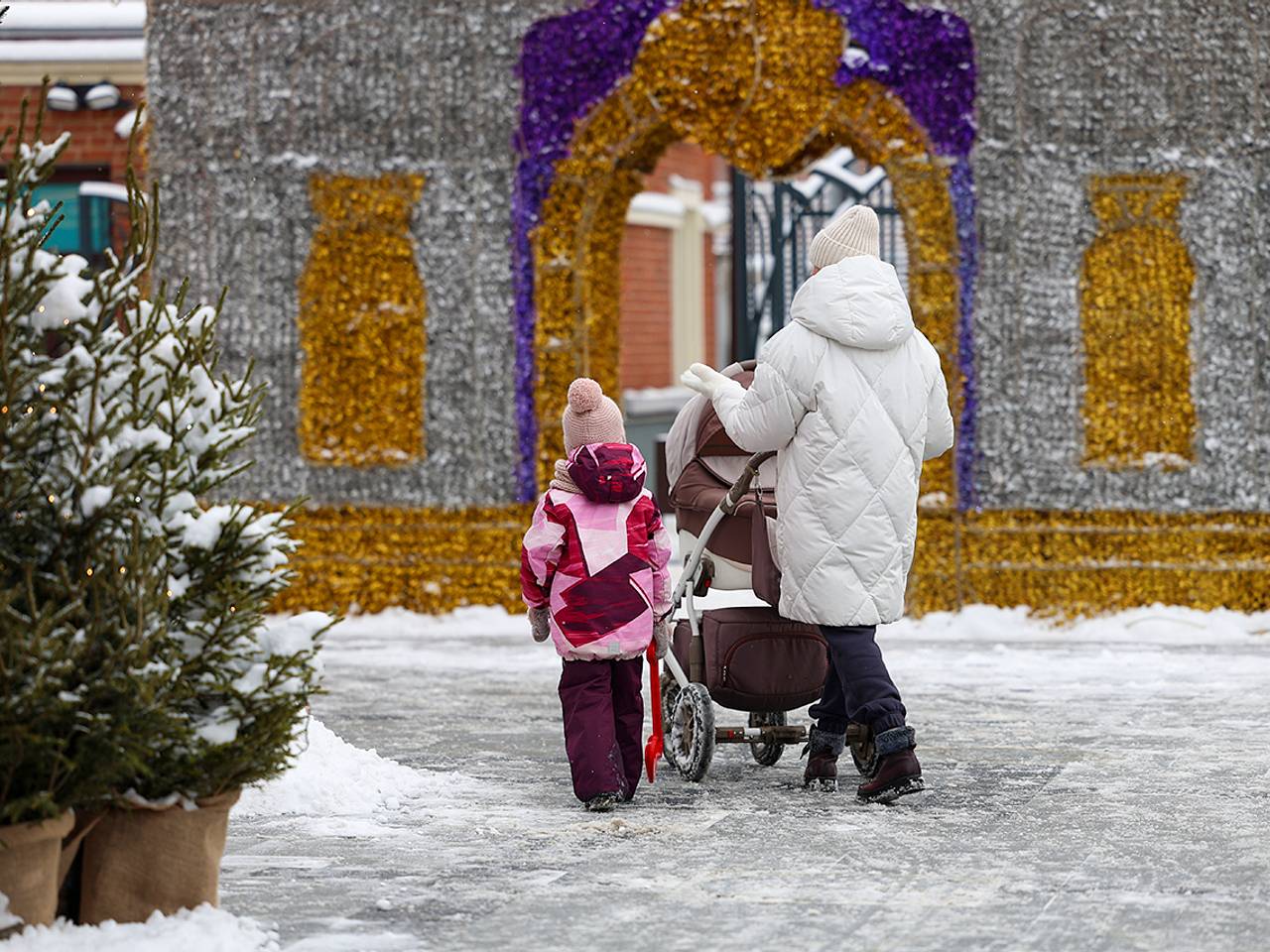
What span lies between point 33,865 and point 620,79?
8.31 meters

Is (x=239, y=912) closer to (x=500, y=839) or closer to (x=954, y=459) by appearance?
(x=500, y=839)

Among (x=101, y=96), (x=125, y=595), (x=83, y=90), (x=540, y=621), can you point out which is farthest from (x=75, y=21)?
(x=125, y=595)

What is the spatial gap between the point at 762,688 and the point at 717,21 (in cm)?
583

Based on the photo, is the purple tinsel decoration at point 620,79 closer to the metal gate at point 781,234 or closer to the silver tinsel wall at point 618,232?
the silver tinsel wall at point 618,232

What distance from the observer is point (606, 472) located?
7102 millimetres

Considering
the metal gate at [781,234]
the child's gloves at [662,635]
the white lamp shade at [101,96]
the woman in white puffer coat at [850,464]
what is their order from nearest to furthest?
the woman in white puffer coat at [850,464], the child's gloves at [662,635], the metal gate at [781,234], the white lamp shade at [101,96]

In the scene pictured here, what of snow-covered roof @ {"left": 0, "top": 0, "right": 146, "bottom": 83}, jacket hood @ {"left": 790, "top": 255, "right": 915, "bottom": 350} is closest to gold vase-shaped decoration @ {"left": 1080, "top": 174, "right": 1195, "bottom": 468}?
jacket hood @ {"left": 790, "top": 255, "right": 915, "bottom": 350}

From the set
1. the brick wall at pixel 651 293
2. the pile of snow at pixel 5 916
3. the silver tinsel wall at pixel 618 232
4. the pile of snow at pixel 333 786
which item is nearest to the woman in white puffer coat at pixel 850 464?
the pile of snow at pixel 333 786

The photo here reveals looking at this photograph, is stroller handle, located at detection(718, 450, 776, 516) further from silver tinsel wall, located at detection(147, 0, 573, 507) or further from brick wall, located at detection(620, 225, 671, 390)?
brick wall, located at detection(620, 225, 671, 390)

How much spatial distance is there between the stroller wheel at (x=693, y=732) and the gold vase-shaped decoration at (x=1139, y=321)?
17.3ft

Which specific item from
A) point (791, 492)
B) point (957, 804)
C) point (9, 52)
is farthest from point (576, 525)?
point (9, 52)

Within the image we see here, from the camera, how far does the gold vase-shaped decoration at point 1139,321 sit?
12.2m

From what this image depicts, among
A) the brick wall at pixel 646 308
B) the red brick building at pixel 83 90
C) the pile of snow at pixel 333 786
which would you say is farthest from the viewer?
the brick wall at pixel 646 308

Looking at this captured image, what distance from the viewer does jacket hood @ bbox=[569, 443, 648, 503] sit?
711 cm
